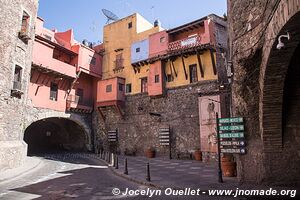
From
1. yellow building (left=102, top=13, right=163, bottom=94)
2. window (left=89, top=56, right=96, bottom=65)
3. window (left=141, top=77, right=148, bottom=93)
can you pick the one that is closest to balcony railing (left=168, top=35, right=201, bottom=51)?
yellow building (left=102, top=13, right=163, bottom=94)

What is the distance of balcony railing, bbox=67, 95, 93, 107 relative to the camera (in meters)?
24.8

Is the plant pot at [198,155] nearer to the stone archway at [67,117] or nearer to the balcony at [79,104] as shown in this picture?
the stone archway at [67,117]

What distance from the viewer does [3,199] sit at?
6727 mm

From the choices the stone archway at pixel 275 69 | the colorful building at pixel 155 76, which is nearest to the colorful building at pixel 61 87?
the colorful building at pixel 155 76

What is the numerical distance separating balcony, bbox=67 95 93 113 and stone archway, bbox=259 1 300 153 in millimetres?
20605

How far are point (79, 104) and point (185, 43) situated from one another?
13419 millimetres

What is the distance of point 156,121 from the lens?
2230cm

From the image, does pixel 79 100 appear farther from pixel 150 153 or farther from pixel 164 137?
pixel 164 137

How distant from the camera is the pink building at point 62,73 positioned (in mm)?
21156

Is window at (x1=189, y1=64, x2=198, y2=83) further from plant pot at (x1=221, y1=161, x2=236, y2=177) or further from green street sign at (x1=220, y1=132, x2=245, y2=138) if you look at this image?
green street sign at (x1=220, y1=132, x2=245, y2=138)

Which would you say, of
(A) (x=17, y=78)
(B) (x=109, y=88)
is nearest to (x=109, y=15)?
(B) (x=109, y=88)

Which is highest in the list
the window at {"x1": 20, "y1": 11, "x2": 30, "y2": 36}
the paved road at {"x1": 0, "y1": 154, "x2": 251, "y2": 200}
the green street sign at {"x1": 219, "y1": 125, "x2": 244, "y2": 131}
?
the window at {"x1": 20, "y1": 11, "x2": 30, "y2": 36}

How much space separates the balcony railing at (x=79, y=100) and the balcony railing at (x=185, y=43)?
11.7m

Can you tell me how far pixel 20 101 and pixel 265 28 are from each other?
46.2ft
